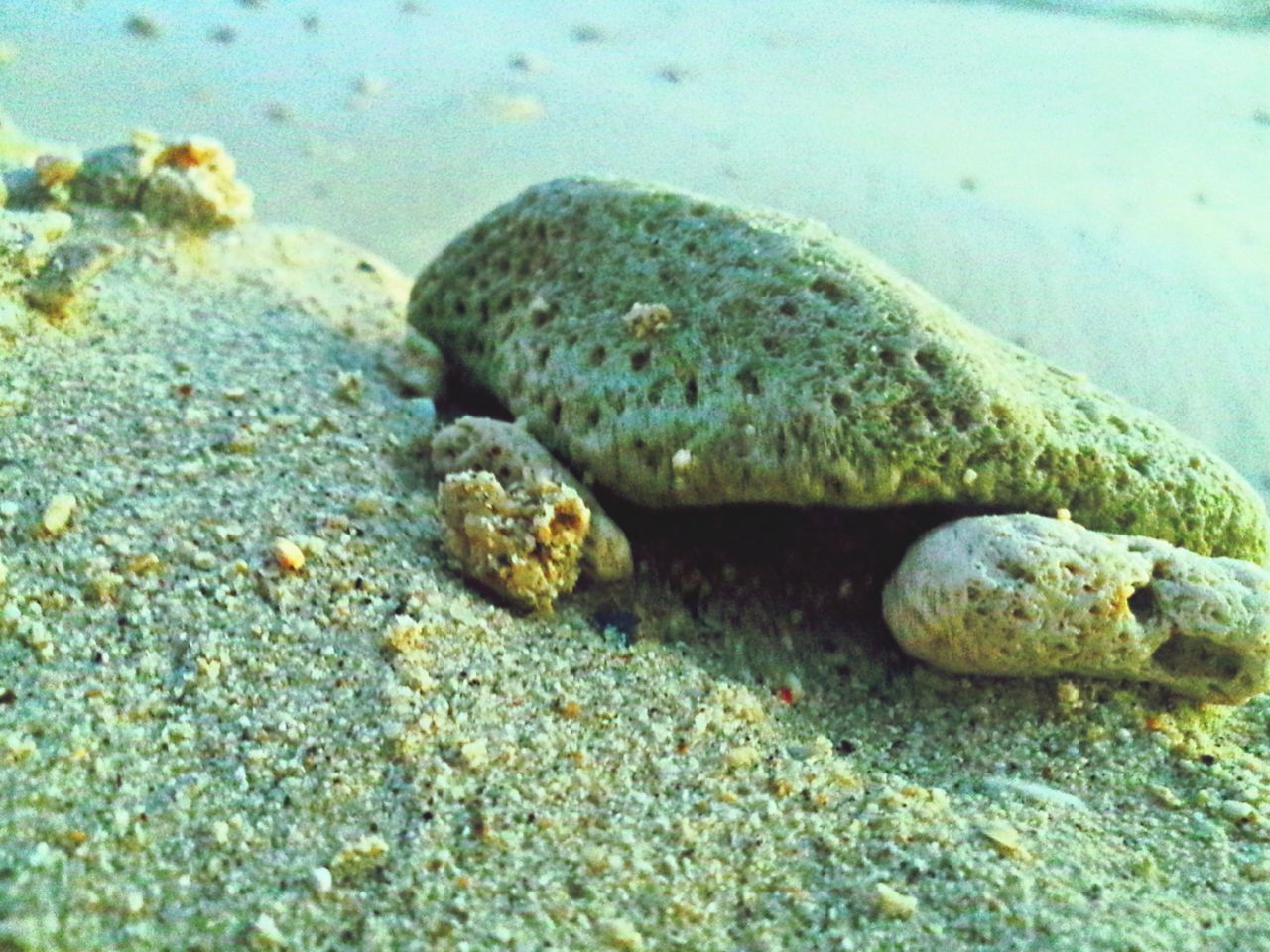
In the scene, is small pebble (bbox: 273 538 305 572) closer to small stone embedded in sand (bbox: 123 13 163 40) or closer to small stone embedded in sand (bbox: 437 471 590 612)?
small stone embedded in sand (bbox: 437 471 590 612)

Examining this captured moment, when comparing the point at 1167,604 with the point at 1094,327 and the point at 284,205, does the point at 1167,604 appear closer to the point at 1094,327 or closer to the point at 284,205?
the point at 1094,327

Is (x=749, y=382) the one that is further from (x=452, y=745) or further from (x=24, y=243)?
(x=24, y=243)

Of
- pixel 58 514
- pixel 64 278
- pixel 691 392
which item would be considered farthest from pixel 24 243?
pixel 691 392

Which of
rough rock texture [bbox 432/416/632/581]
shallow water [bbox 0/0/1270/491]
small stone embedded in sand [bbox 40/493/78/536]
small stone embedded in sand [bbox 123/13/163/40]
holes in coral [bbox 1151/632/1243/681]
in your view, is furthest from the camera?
small stone embedded in sand [bbox 123/13/163/40]

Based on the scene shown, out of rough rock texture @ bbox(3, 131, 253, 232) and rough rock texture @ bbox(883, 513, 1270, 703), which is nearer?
rough rock texture @ bbox(883, 513, 1270, 703)

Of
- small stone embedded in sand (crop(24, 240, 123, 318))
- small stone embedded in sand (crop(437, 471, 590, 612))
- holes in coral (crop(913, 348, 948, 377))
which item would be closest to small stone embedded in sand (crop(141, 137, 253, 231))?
small stone embedded in sand (crop(24, 240, 123, 318))

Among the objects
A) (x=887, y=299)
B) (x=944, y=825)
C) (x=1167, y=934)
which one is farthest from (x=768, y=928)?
(x=887, y=299)
